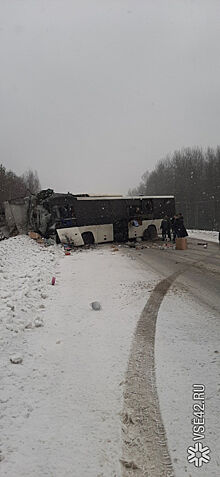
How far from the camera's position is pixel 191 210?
190ft

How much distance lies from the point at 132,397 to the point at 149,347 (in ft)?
4.05

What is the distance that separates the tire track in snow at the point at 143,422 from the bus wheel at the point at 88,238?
14303 millimetres

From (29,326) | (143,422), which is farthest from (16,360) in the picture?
(143,422)

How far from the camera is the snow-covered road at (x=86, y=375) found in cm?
257

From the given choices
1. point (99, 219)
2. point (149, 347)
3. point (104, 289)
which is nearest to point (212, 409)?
point (149, 347)

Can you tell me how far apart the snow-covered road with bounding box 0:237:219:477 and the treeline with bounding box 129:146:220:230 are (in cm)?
4724

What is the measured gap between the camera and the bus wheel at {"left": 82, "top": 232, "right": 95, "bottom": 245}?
62.1 ft

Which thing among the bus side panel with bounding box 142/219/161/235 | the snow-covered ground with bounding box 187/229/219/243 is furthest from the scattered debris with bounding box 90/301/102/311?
the snow-covered ground with bounding box 187/229/219/243

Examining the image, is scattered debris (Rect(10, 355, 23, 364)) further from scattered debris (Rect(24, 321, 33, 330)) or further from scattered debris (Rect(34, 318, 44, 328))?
scattered debris (Rect(34, 318, 44, 328))

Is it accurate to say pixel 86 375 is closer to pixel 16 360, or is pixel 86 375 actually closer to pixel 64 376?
pixel 64 376

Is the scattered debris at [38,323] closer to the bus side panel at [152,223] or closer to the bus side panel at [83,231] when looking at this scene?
the bus side panel at [83,231]

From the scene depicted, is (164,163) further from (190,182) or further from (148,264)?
(148,264)

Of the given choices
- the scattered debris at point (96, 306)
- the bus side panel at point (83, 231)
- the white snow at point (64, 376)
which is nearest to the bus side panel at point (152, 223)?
the bus side panel at point (83, 231)

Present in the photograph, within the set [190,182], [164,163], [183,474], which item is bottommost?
[183,474]
